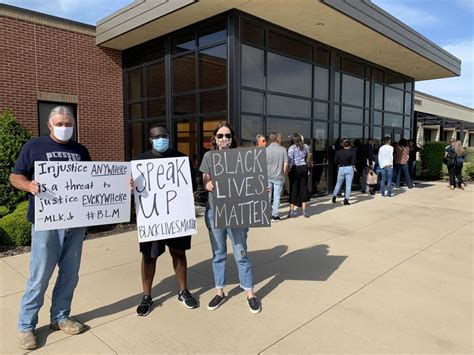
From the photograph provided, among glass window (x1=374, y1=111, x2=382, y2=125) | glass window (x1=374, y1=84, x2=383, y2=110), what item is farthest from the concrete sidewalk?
glass window (x1=374, y1=84, x2=383, y2=110)

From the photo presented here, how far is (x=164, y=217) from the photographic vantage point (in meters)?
3.11

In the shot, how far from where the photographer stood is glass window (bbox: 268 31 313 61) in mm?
8305

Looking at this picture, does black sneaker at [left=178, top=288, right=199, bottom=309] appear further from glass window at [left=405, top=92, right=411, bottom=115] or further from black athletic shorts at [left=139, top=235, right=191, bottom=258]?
glass window at [left=405, top=92, right=411, bottom=115]

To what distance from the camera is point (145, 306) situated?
3.17 meters

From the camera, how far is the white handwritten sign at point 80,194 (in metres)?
2.65

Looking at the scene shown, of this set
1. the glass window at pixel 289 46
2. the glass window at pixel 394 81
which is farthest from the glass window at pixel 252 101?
the glass window at pixel 394 81

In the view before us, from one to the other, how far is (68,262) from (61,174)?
2.44ft

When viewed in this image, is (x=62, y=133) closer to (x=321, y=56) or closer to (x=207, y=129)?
(x=207, y=129)

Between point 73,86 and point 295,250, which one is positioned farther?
point 73,86

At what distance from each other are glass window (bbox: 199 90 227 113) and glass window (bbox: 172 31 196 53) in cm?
123

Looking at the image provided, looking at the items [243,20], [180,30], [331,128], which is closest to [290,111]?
[331,128]

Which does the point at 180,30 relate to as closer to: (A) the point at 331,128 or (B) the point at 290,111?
(B) the point at 290,111

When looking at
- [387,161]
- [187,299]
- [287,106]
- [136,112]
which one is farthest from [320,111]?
[187,299]

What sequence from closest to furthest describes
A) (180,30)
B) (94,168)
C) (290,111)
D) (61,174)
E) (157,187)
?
(61,174), (94,168), (157,187), (180,30), (290,111)
